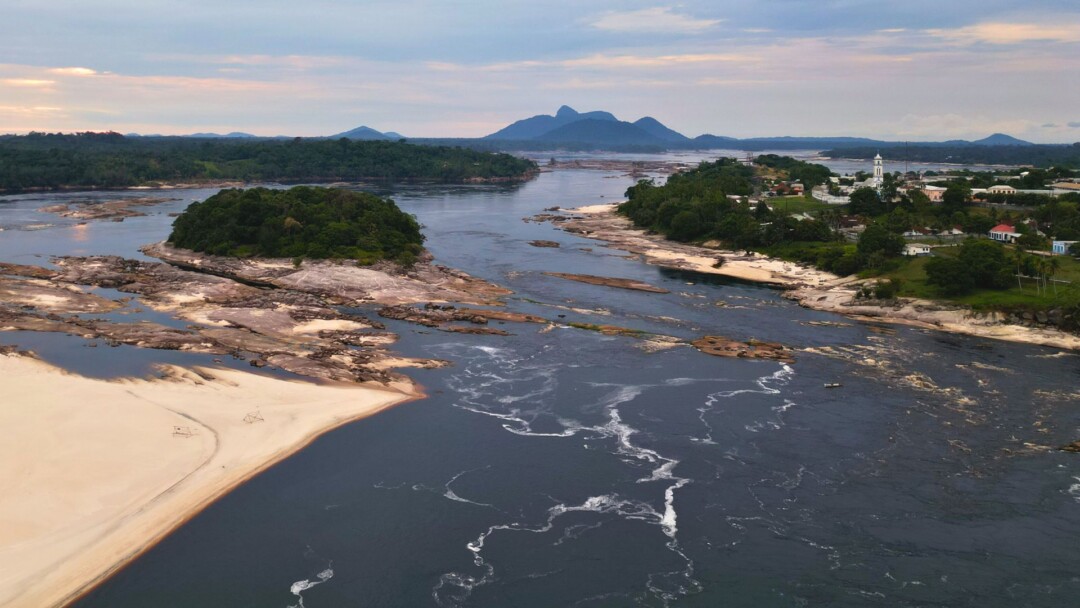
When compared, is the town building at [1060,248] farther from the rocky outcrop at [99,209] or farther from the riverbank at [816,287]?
the rocky outcrop at [99,209]

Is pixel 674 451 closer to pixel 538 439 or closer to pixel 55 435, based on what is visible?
pixel 538 439

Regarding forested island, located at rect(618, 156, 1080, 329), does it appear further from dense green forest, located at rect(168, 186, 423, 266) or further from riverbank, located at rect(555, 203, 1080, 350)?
dense green forest, located at rect(168, 186, 423, 266)

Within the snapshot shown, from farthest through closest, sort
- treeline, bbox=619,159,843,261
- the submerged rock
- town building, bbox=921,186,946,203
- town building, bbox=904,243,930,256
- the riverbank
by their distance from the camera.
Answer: town building, bbox=921,186,946,203 < treeline, bbox=619,159,843,261 < town building, bbox=904,243,930,256 < the riverbank < the submerged rock

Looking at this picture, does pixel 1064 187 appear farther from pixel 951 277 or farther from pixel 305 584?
pixel 305 584

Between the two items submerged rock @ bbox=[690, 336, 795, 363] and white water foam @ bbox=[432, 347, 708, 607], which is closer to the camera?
white water foam @ bbox=[432, 347, 708, 607]


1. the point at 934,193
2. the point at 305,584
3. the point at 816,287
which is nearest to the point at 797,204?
the point at 934,193

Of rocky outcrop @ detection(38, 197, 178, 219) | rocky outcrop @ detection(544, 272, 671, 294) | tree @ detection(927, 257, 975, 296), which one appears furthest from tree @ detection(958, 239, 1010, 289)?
rocky outcrop @ detection(38, 197, 178, 219)

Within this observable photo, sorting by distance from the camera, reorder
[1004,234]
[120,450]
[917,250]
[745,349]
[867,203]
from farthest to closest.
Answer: [867,203]
[1004,234]
[917,250]
[745,349]
[120,450]

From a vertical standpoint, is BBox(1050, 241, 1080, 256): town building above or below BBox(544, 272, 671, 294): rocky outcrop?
above
